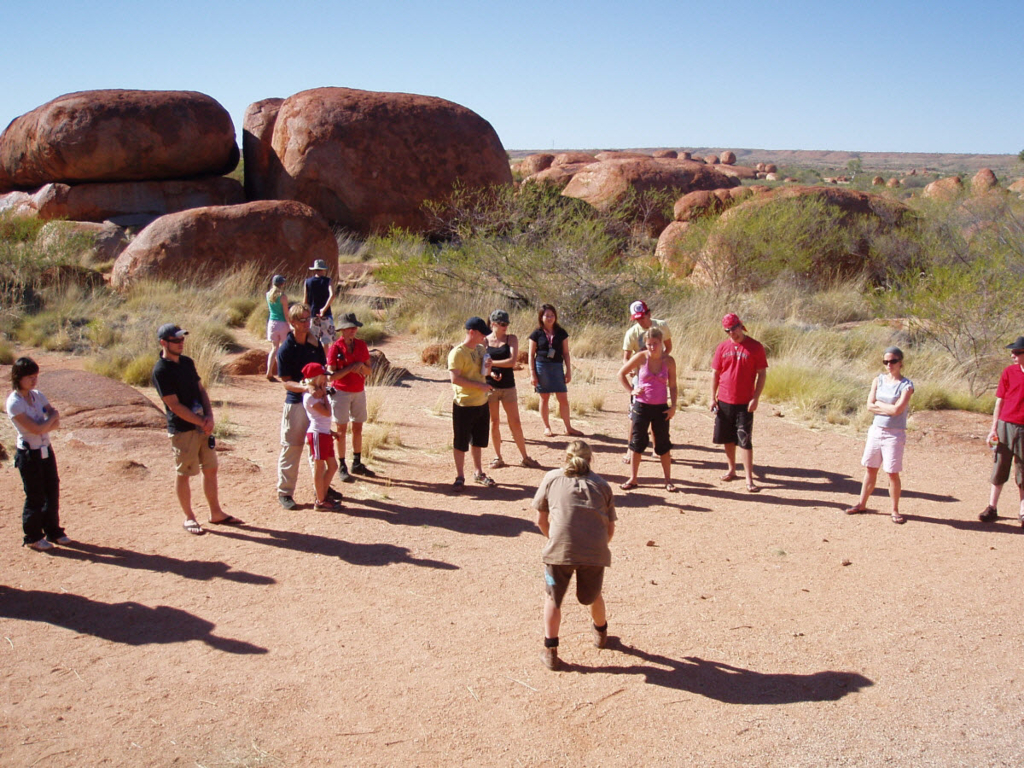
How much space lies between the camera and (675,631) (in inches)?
195

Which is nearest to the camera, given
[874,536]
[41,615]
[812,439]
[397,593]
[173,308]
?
[41,615]

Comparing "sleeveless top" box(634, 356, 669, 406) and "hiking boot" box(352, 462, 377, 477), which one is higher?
"sleeveless top" box(634, 356, 669, 406)

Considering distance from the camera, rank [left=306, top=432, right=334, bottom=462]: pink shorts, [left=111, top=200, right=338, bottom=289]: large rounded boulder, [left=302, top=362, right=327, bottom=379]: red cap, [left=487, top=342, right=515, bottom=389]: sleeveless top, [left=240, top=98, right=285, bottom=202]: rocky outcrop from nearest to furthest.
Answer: [left=302, top=362, right=327, bottom=379]: red cap, [left=306, top=432, right=334, bottom=462]: pink shorts, [left=487, top=342, right=515, bottom=389]: sleeveless top, [left=111, top=200, right=338, bottom=289]: large rounded boulder, [left=240, top=98, right=285, bottom=202]: rocky outcrop

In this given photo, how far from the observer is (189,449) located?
19.9 ft

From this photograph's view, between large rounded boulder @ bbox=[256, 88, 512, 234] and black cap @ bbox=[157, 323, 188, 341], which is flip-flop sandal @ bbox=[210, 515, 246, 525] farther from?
large rounded boulder @ bbox=[256, 88, 512, 234]

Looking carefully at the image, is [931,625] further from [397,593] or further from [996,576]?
[397,593]

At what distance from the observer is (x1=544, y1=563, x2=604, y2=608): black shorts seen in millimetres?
4336

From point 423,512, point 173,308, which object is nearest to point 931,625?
point 423,512

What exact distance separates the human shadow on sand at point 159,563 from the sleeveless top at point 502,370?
2861 mm

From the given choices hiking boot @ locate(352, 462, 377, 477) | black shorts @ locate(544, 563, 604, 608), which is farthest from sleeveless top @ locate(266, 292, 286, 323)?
black shorts @ locate(544, 563, 604, 608)

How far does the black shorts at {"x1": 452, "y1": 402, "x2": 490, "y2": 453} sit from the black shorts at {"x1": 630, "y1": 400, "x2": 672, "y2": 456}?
1.25 meters

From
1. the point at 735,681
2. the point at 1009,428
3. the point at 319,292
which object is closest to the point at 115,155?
the point at 319,292

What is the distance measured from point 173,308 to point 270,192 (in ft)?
31.7

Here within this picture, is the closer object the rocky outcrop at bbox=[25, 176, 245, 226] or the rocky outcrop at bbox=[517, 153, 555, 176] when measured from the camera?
the rocky outcrop at bbox=[25, 176, 245, 226]
